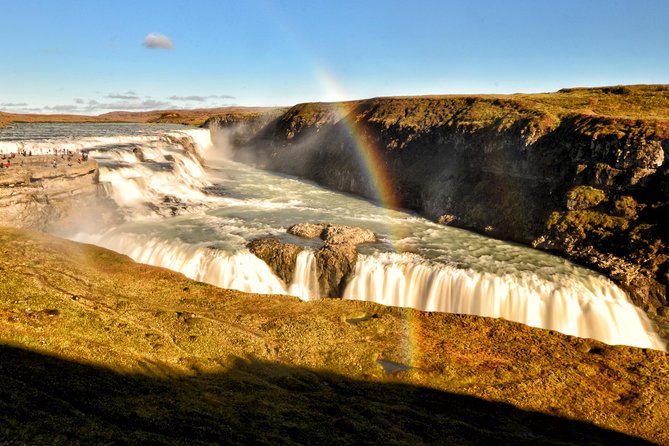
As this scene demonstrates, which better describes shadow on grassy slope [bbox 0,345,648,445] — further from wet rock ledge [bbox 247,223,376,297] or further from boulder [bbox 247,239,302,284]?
boulder [bbox 247,239,302,284]

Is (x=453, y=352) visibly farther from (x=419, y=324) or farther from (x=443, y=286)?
(x=443, y=286)

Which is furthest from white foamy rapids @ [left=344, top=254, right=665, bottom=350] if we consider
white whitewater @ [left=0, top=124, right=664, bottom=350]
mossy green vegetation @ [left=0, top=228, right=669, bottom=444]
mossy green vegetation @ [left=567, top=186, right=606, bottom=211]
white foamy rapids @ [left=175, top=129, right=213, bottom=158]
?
white foamy rapids @ [left=175, top=129, right=213, bottom=158]

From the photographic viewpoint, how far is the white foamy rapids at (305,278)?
37.3 meters

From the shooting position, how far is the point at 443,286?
35.6m

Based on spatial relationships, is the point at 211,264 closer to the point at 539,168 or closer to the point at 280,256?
the point at 280,256

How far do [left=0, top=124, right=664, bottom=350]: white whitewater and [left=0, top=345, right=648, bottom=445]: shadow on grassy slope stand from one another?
13668 millimetres

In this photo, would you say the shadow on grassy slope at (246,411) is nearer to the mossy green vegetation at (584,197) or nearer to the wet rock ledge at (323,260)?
the wet rock ledge at (323,260)

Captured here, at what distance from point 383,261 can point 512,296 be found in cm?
1104

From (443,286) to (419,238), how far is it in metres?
12.3

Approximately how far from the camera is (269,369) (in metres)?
21.7

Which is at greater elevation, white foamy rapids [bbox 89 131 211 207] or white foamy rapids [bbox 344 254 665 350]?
white foamy rapids [bbox 89 131 211 207]

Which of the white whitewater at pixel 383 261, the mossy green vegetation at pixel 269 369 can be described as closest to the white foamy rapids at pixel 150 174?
the white whitewater at pixel 383 261

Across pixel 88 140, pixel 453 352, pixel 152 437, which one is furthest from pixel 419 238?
pixel 88 140

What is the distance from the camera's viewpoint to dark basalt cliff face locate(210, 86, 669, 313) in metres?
41.6
